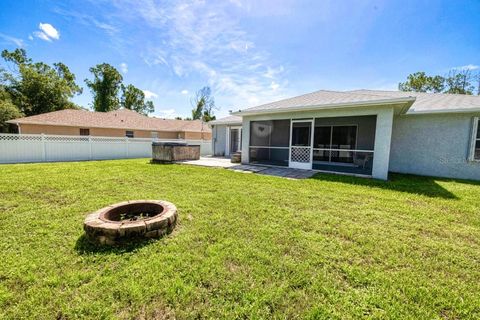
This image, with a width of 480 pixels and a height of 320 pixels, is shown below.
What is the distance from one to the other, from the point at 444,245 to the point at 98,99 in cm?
4300

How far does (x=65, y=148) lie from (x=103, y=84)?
27.7m

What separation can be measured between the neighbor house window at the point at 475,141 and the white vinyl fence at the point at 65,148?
18.0 meters

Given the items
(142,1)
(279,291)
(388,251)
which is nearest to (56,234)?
(279,291)

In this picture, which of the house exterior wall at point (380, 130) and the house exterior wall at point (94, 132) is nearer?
the house exterior wall at point (380, 130)

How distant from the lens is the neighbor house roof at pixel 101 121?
16.6 meters

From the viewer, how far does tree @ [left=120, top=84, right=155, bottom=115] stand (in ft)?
126

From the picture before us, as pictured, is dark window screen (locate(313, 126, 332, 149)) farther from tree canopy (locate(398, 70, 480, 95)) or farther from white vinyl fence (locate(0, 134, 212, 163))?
tree canopy (locate(398, 70, 480, 95))

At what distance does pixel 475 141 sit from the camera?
7.79 meters

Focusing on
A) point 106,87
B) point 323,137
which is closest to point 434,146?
point 323,137

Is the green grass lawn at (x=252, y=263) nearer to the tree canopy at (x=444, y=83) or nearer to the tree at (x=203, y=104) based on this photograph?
the tree canopy at (x=444, y=83)

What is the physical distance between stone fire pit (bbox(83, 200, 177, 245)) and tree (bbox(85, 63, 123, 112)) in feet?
125

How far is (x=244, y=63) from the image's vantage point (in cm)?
1415

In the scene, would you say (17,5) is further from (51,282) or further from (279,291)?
(279,291)

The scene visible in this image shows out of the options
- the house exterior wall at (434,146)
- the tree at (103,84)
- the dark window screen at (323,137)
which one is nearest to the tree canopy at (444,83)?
the dark window screen at (323,137)
